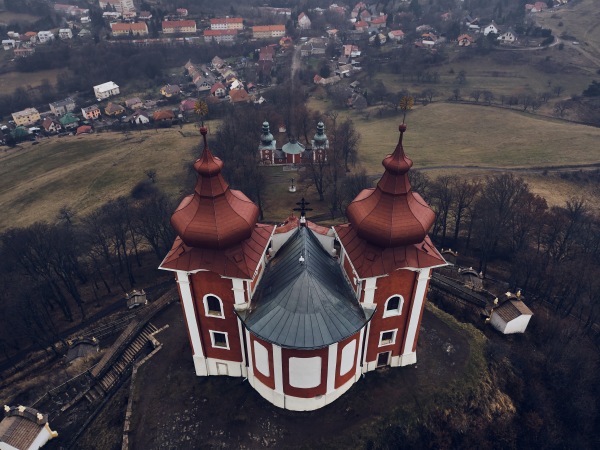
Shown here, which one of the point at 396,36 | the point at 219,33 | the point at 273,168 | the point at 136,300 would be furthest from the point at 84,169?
the point at 396,36

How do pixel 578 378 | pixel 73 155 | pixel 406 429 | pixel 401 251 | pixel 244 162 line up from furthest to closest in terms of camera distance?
1. pixel 73 155
2. pixel 244 162
3. pixel 578 378
4. pixel 406 429
5. pixel 401 251

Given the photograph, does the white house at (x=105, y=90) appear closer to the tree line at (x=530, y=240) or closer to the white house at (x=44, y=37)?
the white house at (x=44, y=37)

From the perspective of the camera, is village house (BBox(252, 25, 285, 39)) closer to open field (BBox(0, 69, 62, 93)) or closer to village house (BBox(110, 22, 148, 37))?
village house (BBox(110, 22, 148, 37))

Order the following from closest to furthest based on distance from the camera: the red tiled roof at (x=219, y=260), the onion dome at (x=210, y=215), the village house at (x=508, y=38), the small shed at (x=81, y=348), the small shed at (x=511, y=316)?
the onion dome at (x=210, y=215) → the red tiled roof at (x=219, y=260) → the small shed at (x=511, y=316) → the small shed at (x=81, y=348) → the village house at (x=508, y=38)

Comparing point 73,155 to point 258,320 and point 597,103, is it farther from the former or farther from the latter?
point 597,103

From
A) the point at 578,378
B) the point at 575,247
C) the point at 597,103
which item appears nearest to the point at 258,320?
the point at 578,378

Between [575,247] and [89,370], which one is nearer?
[89,370]

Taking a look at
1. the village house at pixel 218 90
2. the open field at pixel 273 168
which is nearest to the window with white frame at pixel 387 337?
the open field at pixel 273 168
